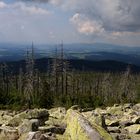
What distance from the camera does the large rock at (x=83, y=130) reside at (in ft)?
46.5

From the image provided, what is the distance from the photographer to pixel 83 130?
47.7ft

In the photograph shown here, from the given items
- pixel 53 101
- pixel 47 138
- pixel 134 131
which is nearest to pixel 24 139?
pixel 47 138

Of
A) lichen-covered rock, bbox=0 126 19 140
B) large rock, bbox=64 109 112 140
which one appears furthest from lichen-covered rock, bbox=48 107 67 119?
large rock, bbox=64 109 112 140

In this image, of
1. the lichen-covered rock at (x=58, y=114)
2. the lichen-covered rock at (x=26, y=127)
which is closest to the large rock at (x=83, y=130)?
the lichen-covered rock at (x=26, y=127)

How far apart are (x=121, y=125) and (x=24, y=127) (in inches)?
505

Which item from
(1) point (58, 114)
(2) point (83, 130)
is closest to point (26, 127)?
(2) point (83, 130)

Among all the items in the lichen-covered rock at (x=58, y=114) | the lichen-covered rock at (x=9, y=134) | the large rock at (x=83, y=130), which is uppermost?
the large rock at (x=83, y=130)

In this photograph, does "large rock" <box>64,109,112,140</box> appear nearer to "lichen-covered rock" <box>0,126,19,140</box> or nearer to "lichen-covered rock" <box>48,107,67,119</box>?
"lichen-covered rock" <box>0,126,19,140</box>

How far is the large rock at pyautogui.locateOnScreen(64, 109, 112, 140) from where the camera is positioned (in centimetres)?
1418

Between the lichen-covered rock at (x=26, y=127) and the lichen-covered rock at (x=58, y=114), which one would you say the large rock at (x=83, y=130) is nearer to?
the lichen-covered rock at (x=26, y=127)

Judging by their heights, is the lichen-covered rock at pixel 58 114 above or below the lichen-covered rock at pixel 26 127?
below

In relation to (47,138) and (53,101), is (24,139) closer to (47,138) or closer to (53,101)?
(47,138)

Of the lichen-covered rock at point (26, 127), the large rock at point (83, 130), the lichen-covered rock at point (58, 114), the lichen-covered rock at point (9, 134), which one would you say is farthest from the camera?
the lichen-covered rock at point (58, 114)

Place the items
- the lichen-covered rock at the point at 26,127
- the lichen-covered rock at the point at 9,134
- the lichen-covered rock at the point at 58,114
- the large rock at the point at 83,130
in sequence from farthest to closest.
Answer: the lichen-covered rock at the point at 58,114
the lichen-covered rock at the point at 26,127
the lichen-covered rock at the point at 9,134
the large rock at the point at 83,130
